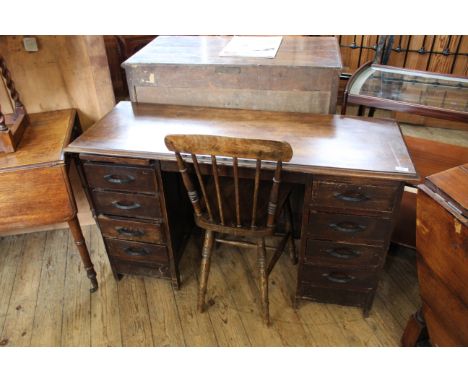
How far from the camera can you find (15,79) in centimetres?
173

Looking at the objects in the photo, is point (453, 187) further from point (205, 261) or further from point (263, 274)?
point (205, 261)

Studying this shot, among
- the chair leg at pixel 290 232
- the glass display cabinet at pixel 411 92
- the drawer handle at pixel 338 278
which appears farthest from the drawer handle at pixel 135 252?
the glass display cabinet at pixel 411 92

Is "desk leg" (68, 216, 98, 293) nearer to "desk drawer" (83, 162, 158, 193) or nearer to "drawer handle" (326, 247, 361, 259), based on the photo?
"desk drawer" (83, 162, 158, 193)

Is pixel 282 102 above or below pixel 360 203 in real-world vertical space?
above

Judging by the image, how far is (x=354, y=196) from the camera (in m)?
1.29

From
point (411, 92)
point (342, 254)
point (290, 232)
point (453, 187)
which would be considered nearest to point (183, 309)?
point (290, 232)

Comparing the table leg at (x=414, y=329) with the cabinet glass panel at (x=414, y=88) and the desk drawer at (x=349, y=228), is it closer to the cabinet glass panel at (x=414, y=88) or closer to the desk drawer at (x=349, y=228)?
the desk drawer at (x=349, y=228)

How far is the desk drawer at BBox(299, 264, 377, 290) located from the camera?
150 centimetres

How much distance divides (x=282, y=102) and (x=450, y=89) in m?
0.98

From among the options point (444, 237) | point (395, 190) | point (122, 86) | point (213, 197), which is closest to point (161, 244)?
point (213, 197)

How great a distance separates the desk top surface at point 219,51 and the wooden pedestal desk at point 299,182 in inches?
8.3

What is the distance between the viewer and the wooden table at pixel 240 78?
1590mm
